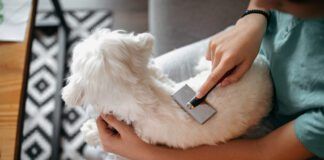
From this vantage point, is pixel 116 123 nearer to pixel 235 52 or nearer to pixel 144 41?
pixel 144 41

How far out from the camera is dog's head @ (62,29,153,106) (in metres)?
0.68

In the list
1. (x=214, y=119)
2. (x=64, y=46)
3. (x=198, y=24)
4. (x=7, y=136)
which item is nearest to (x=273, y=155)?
(x=214, y=119)

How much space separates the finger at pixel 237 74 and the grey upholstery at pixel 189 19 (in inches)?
13.0

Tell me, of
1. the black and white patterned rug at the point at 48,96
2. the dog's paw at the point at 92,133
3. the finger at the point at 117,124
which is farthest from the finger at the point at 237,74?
the black and white patterned rug at the point at 48,96

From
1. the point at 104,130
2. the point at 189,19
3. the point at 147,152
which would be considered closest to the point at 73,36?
the point at 189,19

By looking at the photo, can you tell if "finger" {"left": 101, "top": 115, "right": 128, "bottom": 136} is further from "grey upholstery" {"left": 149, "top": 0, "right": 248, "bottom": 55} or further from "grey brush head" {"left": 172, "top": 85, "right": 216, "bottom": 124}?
"grey upholstery" {"left": 149, "top": 0, "right": 248, "bottom": 55}

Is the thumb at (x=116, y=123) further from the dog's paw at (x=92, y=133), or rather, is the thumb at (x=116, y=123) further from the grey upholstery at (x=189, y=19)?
the grey upholstery at (x=189, y=19)

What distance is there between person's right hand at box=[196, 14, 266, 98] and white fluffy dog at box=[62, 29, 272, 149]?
3 centimetres

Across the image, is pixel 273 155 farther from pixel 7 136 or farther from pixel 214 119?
pixel 7 136

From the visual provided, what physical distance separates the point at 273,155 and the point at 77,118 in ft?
2.94

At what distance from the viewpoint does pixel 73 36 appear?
1581mm

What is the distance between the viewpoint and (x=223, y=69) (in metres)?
0.73

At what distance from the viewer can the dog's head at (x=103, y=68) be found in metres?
0.68

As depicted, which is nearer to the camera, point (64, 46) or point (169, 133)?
point (169, 133)
